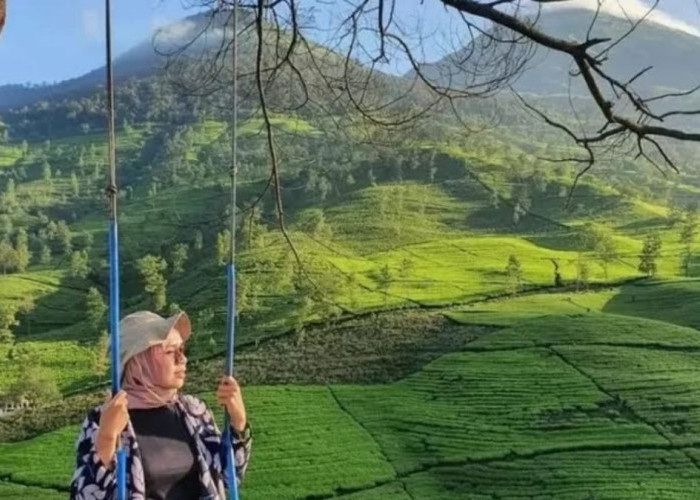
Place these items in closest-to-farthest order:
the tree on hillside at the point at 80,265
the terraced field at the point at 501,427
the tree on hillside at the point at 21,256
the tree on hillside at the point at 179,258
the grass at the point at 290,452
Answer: the terraced field at the point at 501,427, the grass at the point at 290,452, the tree on hillside at the point at 80,265, the tree on hillside at the point at 179,258, the tree on hillside at the point at 21,256

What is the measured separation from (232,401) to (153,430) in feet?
0.65

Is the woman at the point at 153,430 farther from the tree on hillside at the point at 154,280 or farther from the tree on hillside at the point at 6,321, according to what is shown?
the tree on hillside at the point at 6,321

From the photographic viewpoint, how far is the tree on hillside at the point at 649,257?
35.8 meters

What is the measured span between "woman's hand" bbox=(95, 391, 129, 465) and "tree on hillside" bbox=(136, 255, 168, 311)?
105ft

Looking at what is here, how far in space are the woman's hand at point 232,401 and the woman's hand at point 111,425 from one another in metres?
0.28

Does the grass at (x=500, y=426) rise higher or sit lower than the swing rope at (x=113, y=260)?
lower

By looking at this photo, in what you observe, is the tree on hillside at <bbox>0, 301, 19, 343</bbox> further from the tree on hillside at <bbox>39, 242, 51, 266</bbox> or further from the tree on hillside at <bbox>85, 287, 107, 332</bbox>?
the tree on hillside at <bbox>39, 242, 51, 266</bbox>

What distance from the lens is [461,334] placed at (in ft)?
97.5

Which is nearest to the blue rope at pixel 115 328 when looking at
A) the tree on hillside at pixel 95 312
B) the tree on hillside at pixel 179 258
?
the tree on hillside at pixel 95 312

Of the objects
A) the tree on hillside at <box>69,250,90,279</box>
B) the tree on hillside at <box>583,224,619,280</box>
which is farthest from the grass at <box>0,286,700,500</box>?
the tree on hillside at <box>69,250,90,279</box>

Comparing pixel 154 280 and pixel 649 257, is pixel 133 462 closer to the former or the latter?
pixel 154 280

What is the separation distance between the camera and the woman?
1.77m

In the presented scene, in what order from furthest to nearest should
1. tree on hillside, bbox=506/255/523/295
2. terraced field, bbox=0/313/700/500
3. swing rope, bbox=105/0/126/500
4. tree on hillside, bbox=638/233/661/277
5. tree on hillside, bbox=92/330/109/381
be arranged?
tree on hillside, bbox=638/233/661/277 < tree on hillside, bbox=506/255/523/295 < tree on hillside, bbox=92/330/109/381 < terraced field, bbox=0/313/700/500 < swing rope, bbox=105/0/126/500

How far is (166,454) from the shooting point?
186cm
